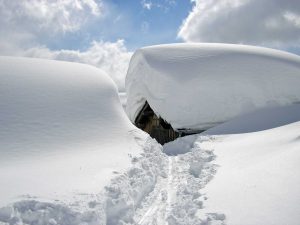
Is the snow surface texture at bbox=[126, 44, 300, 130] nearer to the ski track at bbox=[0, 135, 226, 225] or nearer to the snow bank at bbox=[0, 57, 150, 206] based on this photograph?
the snow bank at bbox=[0, 57, 150, 206]

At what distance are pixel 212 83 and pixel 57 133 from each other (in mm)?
12021

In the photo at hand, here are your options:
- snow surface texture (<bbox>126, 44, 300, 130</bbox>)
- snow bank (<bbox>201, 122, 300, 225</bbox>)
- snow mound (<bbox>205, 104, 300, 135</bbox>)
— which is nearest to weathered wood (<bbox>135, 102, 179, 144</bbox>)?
snow surface texture (<bbox>126, 44, 300, 130</bbox>)

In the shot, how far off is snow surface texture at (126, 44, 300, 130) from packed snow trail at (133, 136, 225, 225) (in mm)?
6805

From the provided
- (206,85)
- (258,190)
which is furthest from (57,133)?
(206,85)

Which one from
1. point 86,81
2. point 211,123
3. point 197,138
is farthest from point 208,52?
point 86,81

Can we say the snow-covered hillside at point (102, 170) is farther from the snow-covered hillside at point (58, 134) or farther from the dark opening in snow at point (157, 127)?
the dark opening in snow at point (157, 127)

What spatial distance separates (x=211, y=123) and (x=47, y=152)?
11486 mm

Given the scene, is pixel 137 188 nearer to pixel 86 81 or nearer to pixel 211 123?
pixel 86 81

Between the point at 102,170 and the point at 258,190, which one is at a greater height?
the point at 102,170

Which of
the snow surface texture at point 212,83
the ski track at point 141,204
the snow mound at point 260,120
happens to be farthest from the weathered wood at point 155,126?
the ski track at point 141,204

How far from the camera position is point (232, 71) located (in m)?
18.9

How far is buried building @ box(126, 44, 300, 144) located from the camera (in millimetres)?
17266

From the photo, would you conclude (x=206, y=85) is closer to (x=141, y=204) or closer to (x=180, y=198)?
(x=180, y=198)

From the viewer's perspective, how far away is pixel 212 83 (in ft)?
59.7
